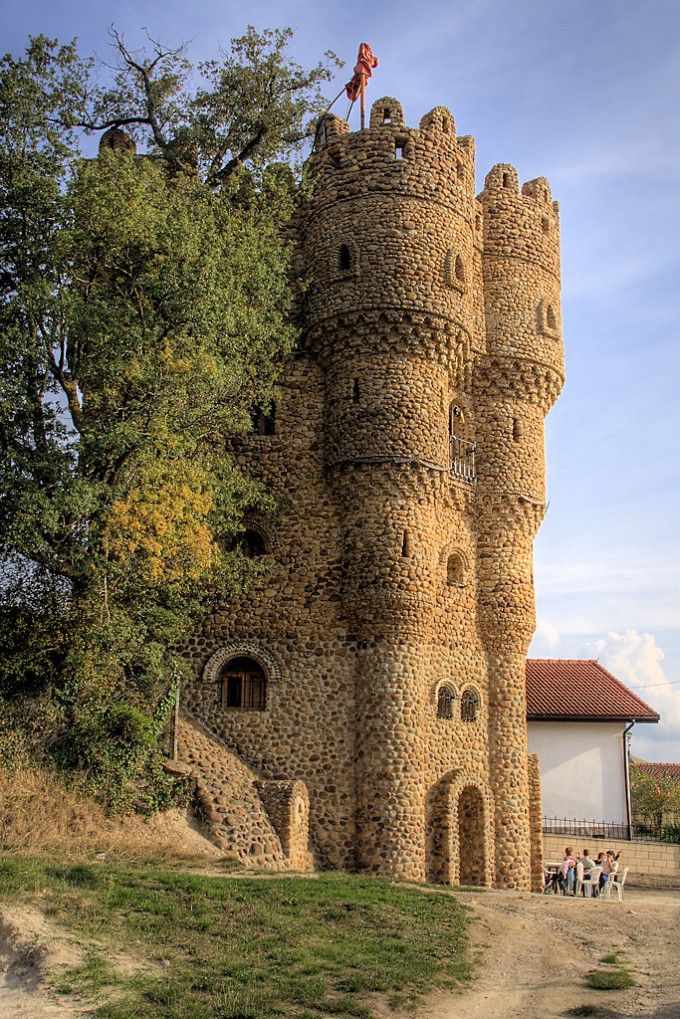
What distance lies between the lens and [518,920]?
1794cm

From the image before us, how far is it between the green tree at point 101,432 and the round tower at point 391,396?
364 cm

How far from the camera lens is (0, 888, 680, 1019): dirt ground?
44.1ft

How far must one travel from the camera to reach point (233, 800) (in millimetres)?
22797

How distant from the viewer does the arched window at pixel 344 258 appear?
26.7 meters

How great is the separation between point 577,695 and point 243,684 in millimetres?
13740

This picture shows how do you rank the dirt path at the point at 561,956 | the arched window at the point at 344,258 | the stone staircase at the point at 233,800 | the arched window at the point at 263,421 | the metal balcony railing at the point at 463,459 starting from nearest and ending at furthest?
the dirt path at the point at 561,956
the stone staircase at the point at 233,800
the arched window at the point at 344,258
the arched window at the point at 263,421
the metal balcony railing at the point at 463,459

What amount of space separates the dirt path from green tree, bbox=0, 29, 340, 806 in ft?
23.1

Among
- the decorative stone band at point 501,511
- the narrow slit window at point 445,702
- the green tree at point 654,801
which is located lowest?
the green tree at point 654,801

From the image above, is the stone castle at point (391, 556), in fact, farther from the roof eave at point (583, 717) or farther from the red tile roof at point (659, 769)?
the red tile roof at point (659, 769)

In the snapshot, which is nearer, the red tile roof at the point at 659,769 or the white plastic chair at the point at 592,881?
the white plastic chair at the point at 592,881

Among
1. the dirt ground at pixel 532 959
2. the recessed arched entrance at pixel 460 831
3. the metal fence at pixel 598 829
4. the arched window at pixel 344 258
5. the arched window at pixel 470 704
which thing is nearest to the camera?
the dirt ground at pixel 532 959

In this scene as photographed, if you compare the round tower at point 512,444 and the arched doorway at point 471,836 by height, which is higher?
the round tower at point 512,444

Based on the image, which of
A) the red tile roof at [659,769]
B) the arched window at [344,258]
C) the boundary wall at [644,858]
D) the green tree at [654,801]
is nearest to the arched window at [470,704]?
the boundary wall at [644,858]

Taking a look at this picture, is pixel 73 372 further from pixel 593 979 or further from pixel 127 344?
pixel 593 979
